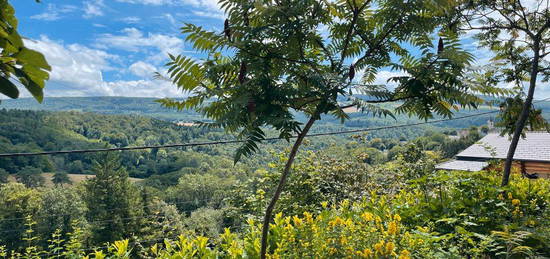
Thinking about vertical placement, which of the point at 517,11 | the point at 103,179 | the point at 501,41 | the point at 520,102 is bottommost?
the point at 103,179

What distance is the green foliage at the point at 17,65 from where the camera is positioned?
1.55 feet

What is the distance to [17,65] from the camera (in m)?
0.49

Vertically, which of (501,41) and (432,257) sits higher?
(501,41)

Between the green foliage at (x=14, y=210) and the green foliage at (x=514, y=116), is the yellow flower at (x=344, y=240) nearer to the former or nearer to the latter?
the green foliage at (x=514, y=116)

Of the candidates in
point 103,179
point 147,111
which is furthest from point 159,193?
point 147,111

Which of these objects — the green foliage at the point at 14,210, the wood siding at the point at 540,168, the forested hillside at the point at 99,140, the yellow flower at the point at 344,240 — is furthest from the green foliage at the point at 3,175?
the yellow flower at the point at 344,240

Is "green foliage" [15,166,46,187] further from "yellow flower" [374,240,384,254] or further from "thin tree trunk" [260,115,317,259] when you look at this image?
"yellow flower" [374,240,384,254]

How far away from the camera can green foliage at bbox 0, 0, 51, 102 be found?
1.55 feet

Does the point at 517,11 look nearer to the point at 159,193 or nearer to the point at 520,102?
the point at 520,102

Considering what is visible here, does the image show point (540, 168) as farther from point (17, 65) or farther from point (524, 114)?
point (17, 65)

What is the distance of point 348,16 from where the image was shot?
1.85 metres

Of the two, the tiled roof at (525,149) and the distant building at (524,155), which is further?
the tiled roof at (525,149)

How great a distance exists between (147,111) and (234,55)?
166087 mm

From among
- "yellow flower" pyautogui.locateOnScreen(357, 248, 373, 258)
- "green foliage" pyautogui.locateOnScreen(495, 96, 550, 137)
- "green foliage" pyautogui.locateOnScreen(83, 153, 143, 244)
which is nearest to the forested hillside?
"green foliage" pyautogui.locateOnScreen(83, 153, 143, 244)
